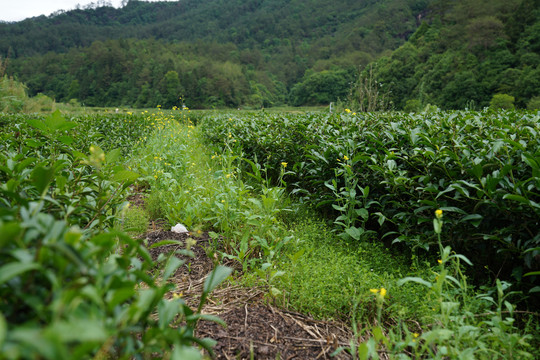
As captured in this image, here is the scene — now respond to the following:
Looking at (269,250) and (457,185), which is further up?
(457,185)

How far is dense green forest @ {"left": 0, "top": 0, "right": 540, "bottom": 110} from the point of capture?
34750 millimetres

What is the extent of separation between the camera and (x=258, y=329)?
5.73ft

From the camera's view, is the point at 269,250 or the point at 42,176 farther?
the point at 269,250

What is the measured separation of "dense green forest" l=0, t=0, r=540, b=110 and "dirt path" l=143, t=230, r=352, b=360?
576 centimetres

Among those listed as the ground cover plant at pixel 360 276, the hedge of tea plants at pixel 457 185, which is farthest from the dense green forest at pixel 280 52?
the ground cover plant at pixel 360 276

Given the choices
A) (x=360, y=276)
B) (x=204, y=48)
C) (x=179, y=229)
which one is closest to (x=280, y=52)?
(x=204, y=48)

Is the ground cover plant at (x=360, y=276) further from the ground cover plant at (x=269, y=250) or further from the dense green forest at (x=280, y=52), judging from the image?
the dense green forest at (x=280, y=52)

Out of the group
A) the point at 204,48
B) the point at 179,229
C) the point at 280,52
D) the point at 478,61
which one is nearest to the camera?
the point at 179,229

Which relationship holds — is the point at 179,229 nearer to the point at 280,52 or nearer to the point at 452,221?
the point at 452,221

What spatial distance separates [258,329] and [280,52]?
394 ft

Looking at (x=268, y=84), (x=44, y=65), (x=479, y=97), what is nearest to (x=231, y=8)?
(x=268, y=84)

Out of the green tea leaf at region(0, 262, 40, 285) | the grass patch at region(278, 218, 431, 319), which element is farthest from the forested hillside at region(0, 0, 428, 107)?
the green tea leaf at region(0, 262, 40, 285)

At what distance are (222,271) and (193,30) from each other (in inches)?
5702

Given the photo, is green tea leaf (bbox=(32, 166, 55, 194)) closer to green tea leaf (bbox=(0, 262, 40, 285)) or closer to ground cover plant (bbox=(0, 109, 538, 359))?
ground cover plant (bbox=(0, 109, 538, 359))
